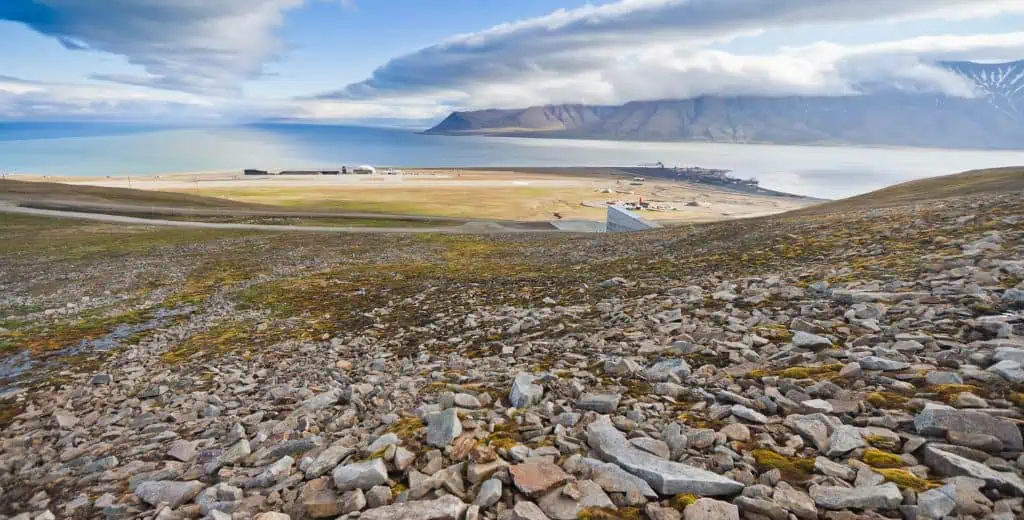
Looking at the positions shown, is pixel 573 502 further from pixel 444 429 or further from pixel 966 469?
pixel 966 469

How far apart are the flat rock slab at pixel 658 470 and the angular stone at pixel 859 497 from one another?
2.03ft

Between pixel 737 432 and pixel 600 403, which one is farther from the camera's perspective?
pixel 600 403

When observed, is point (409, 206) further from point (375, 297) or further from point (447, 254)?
point (375, 297)

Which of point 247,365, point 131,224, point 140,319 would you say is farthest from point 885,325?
point 131,224

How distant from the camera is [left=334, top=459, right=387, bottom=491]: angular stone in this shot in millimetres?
5023

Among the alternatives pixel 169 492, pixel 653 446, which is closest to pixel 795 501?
pixel 653 446

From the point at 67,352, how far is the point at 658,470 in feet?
52.9

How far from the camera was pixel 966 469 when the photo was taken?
4199 mm

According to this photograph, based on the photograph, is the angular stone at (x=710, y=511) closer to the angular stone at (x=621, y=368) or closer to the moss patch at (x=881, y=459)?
the moss patch at (x=881, y=459)

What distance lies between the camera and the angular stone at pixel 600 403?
6281 mm

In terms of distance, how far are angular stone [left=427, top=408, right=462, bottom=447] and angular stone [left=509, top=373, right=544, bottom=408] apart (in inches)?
35.5

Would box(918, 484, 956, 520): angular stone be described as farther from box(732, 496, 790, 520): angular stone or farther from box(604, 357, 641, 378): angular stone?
box(604, 357, 641, 378): angular stone

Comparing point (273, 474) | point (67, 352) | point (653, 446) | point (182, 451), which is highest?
point (653, 446)

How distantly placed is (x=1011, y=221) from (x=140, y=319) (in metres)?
26.6
